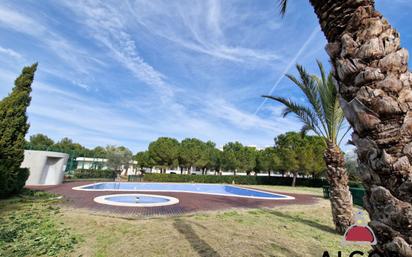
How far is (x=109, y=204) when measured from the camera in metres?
10.7

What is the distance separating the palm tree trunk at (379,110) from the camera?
1575 mm

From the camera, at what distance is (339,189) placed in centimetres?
717

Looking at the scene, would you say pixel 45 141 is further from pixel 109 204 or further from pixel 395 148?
pixel 395 148

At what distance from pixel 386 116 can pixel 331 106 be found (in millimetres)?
6423

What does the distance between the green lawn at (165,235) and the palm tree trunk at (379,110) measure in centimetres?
379

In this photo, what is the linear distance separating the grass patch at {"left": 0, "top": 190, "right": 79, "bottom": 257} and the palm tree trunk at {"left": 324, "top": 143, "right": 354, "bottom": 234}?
7.78 meters

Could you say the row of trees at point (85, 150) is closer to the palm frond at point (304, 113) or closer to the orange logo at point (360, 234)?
the palm frond at point (304, 113)

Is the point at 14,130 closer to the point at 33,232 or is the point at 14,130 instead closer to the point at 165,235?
the point at 33,232

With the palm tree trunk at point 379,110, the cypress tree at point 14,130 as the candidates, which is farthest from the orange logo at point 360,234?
the cypress tree at point 14,130

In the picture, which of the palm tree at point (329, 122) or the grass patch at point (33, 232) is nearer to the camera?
the grass patch at point (33, 232)

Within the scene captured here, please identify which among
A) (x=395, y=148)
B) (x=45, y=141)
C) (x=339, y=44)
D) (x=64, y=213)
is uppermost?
(x=45, y=141)

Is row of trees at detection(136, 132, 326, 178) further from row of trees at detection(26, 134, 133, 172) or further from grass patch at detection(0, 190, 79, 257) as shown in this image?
grass patch at detection(0, 190, 79, 257)

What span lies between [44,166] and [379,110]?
77.5 feet

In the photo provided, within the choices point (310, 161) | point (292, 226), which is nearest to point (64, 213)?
point (292, 226)
